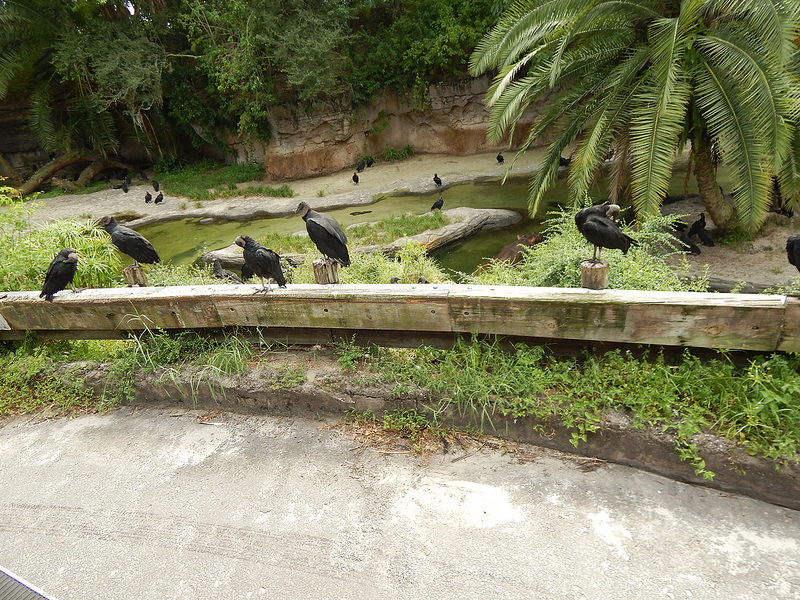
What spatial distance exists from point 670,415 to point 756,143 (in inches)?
181

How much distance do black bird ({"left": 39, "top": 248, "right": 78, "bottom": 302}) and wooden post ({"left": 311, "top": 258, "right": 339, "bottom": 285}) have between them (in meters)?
1.88

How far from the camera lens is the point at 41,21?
13.9m

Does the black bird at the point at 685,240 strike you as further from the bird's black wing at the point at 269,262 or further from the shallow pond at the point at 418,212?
the bird's black wing at the point at 269,262

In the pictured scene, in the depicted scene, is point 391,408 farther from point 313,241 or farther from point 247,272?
point 247,272

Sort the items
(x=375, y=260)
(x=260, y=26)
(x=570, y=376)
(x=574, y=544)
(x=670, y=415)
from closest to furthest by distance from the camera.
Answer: (x=574, y=544) → (x=670, y=415) → (x=570, y=376) → (x=375, y=260) → (x=260, y=26)

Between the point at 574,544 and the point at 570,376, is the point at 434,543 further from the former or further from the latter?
the point at 570,376

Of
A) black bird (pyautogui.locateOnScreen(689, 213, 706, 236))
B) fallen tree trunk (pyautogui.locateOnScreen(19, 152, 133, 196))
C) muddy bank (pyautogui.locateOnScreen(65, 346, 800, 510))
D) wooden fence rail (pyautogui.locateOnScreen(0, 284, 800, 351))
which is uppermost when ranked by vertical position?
fallen tree trunk (pyautogui.locateOnScreen(19, 152, 133, 196))

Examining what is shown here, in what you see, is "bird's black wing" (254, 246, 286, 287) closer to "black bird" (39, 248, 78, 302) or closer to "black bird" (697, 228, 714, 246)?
"black bird" (39, 248, 78, 302)

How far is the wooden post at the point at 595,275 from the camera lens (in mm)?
2539

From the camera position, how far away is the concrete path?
6.34 ft

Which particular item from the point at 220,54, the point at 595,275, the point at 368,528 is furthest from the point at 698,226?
the point at 220,54

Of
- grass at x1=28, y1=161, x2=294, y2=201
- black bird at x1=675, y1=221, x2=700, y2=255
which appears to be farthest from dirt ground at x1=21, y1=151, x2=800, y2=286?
black bird at x1=675, y1=221, x2=700, y2=255

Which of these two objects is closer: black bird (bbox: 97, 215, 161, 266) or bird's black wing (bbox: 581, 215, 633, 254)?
bird's black wing (bbox: 581, 215, 633, 254)

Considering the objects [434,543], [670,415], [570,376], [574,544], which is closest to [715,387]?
[670,415]
